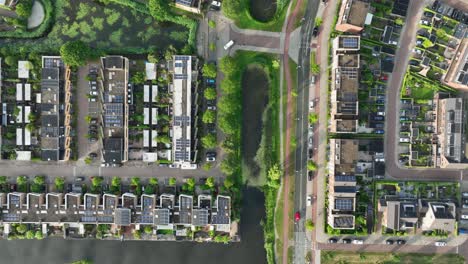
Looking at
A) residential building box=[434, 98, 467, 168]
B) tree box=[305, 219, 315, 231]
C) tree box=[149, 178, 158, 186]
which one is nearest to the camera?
residential building box=[434, 98, 467, 168]

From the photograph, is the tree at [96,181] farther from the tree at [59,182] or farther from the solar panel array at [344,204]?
the solar panel array at [344,204]

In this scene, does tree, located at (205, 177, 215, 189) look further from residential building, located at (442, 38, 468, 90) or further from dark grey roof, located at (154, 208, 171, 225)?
residential building, located at (442, 38, 468, 90)

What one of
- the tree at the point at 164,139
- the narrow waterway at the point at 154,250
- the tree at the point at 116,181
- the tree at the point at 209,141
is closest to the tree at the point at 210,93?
the tree at the point at 209,141

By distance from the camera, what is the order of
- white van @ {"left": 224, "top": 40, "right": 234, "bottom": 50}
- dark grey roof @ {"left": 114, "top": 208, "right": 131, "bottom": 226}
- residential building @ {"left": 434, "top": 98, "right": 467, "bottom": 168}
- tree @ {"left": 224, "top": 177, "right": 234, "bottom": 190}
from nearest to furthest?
residential building @ {"left": 434, "top": 98, "right": 467, "bottom": 168}
dark grey roof @ {"left": 114, "top": 208, "right": 131, "bottom": 226}
tree @ {"left": 224, "top": 177, "right": 234, "bottom": 190}
white van @ {"left": 224, "top": 40, "right": 234, "bottom": 50}

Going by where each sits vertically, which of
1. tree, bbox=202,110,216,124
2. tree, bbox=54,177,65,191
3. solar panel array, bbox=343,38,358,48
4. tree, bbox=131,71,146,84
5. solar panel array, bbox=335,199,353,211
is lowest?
solar panel array, bbox=335,199,353,211

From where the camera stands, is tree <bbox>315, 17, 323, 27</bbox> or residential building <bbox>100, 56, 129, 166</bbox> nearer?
residential building <bbox>100, 56, 129, 166</bbox>

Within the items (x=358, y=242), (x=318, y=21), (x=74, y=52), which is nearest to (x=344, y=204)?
(x=358, y=242)

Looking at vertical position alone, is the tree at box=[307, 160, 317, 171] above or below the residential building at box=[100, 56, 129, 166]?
below

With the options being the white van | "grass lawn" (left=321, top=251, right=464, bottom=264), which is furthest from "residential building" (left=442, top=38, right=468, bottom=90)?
the white van
